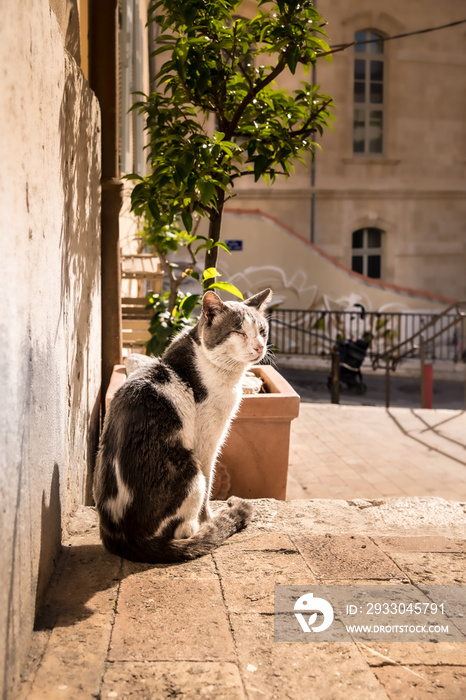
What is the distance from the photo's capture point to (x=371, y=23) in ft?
57.7

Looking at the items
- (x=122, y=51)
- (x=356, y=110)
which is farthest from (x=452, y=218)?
(x=122, y=51)

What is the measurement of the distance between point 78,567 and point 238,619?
0.63 m

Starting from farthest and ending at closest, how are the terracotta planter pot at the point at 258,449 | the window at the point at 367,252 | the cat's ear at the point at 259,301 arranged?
the window at the point at 367,252
the terracotta planter pot at the point at 258,449
the cat's ear at the point at 259,301

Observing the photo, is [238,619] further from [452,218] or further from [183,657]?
[452,218]

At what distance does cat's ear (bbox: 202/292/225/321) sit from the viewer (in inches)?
103

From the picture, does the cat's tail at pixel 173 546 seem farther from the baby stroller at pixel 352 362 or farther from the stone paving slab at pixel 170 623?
the baby stroller at pixel 352 362

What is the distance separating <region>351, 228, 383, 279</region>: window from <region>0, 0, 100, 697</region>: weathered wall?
51.6 feet

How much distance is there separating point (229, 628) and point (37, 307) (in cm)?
103

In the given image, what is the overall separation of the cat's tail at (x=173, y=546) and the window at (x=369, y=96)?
1699cm

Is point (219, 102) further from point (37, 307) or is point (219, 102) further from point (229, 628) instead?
point (229, 628)

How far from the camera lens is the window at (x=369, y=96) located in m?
17.8

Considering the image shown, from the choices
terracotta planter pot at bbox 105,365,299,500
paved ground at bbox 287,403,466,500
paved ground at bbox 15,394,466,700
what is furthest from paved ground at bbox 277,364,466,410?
paved ground at bbox 15,394,466,700

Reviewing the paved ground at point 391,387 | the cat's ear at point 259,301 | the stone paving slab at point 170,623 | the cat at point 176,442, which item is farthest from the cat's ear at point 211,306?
the paved ground at point 391,387

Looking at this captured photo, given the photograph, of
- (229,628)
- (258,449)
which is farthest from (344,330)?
(229,628)
